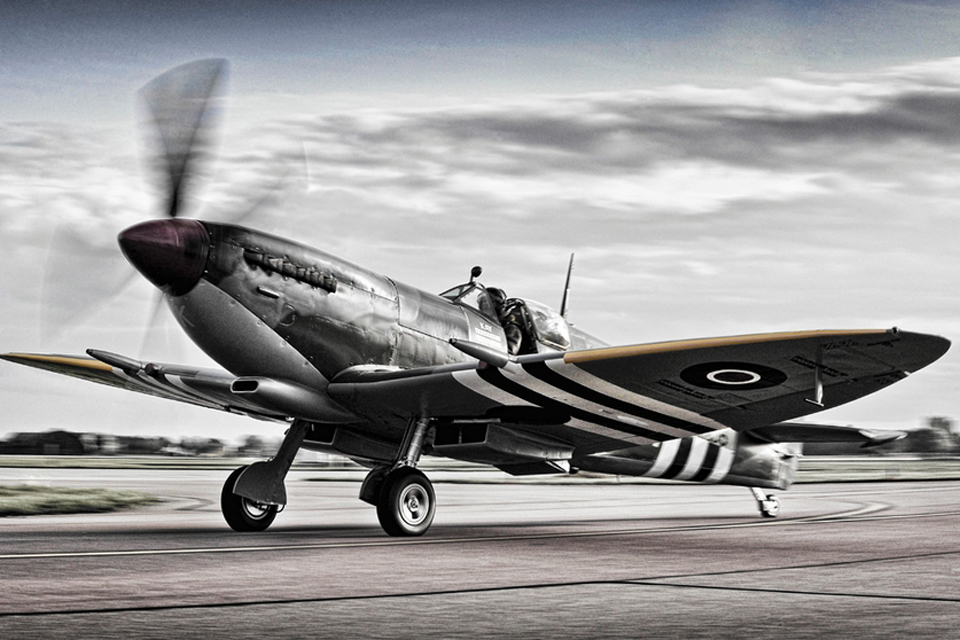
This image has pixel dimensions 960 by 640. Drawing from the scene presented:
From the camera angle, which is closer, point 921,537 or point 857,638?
point 857,638

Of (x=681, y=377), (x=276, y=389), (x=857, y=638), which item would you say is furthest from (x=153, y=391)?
(x=857, y=638)

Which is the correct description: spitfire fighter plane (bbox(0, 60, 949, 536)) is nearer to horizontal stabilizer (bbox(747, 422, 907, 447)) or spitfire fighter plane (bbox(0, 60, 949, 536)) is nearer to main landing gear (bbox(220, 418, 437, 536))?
main landing gear (bbox(220, 418, 437, 536))

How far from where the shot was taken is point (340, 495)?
19.8 m

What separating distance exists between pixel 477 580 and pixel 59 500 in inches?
396

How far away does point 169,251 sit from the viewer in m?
8.93

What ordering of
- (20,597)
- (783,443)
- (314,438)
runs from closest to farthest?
(20,597), (314,438), (783,443)

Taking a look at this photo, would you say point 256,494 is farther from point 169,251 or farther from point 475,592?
point 475,592

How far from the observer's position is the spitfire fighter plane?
8539 millimetres

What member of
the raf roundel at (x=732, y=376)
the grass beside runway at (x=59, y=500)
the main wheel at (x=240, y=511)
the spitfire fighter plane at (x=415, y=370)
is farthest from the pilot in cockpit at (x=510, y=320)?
the grass beside runway at (x=59, y=500)

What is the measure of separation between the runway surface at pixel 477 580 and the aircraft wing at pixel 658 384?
112 cm

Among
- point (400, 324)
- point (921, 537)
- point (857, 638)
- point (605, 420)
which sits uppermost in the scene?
point (400, 324)

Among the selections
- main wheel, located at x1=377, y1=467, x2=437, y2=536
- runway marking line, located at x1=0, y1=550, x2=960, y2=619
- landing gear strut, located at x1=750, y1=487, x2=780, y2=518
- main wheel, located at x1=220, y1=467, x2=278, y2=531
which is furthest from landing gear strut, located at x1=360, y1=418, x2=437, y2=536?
landing gear strut, located at x1=750, y1=487, x2=780, y2=518

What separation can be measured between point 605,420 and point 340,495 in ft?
35.1

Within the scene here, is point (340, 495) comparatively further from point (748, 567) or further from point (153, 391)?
point (748, 567)
